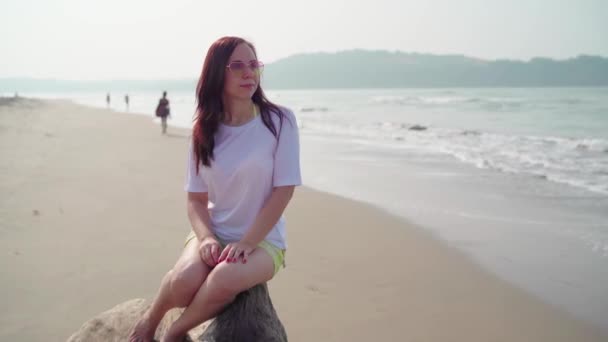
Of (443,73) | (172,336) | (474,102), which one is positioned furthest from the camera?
(443,73)

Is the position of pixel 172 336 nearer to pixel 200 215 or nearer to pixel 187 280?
pixel 187 280

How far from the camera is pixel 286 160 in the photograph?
2357 mm

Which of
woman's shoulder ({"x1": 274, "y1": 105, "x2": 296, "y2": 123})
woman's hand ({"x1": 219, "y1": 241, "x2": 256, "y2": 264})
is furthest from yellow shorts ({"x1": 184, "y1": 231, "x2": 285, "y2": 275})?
woman's shoulder ({"x1": 274, "y1": 105, "x2": 296, "y2": 123})

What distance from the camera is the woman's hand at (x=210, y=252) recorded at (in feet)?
7.13

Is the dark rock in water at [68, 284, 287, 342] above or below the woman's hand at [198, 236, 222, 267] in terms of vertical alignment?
below

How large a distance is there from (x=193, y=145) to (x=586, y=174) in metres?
9.07

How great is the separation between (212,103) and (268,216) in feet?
2.28

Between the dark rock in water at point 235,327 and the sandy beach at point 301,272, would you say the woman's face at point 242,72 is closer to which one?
the dark rock in water at point 235,327

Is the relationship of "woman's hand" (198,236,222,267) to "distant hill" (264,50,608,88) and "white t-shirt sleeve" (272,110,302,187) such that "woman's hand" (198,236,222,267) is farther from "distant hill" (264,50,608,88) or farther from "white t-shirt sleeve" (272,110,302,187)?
"distant hill" (264,50,608,88)

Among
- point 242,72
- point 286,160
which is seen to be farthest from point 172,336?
point 242,72

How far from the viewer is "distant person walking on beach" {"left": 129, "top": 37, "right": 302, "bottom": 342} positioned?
220cm

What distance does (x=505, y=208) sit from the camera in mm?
6613

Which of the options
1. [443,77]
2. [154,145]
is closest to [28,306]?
[154,145]

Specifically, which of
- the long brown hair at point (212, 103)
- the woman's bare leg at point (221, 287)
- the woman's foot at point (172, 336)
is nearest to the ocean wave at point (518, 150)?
the long brown hair at point (212, 103)
